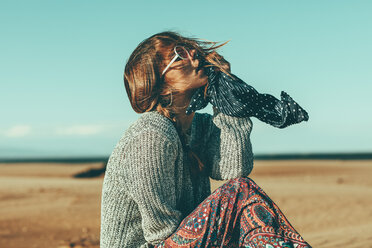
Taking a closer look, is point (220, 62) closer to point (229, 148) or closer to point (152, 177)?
point (229, 148)

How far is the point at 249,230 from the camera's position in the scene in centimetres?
247

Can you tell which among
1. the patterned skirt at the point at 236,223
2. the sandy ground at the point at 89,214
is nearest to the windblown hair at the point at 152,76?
the patterned skirt at the point at 236,223

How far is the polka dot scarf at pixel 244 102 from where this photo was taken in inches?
109

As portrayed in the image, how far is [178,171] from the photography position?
103 inches

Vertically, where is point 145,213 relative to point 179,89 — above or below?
below

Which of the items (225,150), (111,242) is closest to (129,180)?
(111,242)

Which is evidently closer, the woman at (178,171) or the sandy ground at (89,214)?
the woman at (178,171)

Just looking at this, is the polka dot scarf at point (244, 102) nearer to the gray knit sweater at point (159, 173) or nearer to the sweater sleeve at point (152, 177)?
the gray knit sweater at point (159, 173)

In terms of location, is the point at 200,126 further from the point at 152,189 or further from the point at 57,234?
the point at 57,234

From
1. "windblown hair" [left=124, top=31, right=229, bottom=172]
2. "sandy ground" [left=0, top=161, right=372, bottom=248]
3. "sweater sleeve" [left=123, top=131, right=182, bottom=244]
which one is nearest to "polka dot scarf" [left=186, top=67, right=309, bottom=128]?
"windblown hair" [left=124, top=31, right=229, bottom=172]

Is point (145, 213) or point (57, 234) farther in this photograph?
point (57, 234)

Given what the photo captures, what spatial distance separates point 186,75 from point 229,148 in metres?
0.53

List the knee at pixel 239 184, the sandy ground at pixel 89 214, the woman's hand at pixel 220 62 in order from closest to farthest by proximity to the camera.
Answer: the knee at pixel 239 184, the woman's hand at pixel 220 62, the sandy ground at pixel 89 214

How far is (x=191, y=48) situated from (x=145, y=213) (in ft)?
3.42
